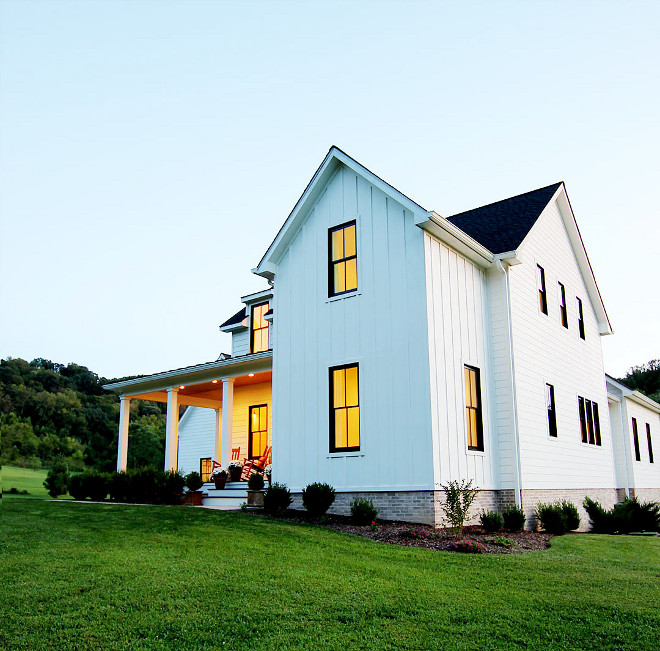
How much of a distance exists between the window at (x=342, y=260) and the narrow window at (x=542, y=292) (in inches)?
227

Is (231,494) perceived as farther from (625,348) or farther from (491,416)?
(625,348)

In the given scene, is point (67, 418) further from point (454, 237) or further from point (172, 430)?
point (454, 237)

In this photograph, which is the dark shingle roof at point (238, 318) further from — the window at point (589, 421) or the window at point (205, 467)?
the window at point (589, 421)

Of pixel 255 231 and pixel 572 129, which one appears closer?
pixel 572 129

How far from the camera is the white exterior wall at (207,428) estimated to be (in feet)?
67.1

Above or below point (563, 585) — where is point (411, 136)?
above

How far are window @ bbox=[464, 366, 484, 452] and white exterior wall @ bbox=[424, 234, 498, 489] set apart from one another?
131 millimetres

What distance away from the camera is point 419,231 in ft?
40.8

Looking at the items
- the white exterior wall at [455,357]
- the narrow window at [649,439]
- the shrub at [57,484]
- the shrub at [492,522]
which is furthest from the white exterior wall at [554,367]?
the shrub at [57,484]

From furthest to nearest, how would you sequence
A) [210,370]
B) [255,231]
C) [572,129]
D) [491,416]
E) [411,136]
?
[255,231] < [411,136] < [572,129] < [210,370] < [491,416]

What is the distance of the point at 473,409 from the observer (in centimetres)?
1318

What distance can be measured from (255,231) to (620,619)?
3167 centimetres

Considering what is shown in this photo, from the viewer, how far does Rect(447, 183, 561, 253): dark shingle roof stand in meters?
15.1

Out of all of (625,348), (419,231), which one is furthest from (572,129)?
(625,348)
